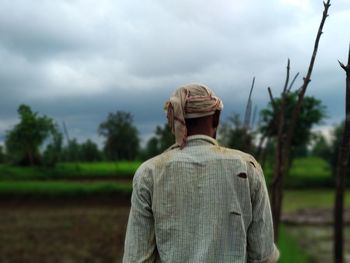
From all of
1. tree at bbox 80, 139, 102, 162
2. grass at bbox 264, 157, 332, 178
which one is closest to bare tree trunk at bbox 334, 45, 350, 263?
grass at bbox 264, 157, 332, 178

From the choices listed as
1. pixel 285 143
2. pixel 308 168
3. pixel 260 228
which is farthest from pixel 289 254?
pixel 308 168

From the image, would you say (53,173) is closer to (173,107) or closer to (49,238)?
(49,238)

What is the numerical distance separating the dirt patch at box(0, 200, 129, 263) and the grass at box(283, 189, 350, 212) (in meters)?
5.47

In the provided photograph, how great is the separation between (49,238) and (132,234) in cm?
1162

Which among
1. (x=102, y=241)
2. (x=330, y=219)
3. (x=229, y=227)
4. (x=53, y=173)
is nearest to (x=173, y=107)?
(x=229, y=227)

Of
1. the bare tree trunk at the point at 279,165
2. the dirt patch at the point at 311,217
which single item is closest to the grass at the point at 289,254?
the bare tree trunk at the point at 279,165

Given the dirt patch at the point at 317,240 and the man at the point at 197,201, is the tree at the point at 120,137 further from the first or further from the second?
the man at the point at 197,201

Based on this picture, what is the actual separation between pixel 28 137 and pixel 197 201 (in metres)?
27.0

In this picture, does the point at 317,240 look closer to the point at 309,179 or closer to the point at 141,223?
the point at 141,223

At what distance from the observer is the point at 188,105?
1.97 m

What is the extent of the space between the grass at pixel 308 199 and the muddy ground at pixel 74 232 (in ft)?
5.15

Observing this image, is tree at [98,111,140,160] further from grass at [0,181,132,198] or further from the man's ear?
the man's ear

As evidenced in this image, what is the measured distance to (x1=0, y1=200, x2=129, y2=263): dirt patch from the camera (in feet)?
36.5

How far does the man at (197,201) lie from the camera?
6.27 feet
